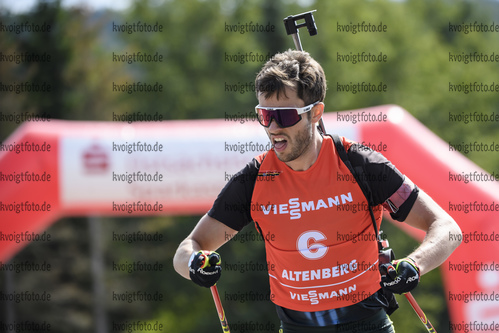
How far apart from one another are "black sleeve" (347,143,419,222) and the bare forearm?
0.16m

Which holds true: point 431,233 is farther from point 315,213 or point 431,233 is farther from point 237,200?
point 237,200

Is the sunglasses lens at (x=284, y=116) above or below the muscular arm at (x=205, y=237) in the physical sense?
above

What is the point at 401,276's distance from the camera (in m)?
2.69

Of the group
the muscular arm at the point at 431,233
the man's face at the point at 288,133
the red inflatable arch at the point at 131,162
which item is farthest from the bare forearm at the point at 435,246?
the red inflatable arch at the point at 131,162

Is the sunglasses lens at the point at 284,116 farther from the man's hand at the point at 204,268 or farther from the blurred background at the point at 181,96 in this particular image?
the blurred background at the point at 181,96

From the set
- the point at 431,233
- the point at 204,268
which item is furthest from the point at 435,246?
the point at 204,268

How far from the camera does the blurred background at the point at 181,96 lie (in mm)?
18844

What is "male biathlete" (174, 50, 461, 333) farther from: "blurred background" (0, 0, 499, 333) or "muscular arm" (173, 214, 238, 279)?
"blurred background" (0, 0, 499, 333)

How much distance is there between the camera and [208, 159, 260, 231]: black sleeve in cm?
312

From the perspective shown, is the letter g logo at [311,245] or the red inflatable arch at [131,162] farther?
the red inflatable arch at [131,162]

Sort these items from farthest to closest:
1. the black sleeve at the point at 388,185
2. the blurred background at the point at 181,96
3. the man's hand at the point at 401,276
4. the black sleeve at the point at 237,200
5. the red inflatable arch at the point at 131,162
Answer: the blurred background at the point at 181,96 < the red inflatable arch at the point at 131,162 < the black sleeve at the point at 237,200 < the black sleeve at the point at 388,185 < the man's hand at the point at 401,276

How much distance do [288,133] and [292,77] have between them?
0.87 feet

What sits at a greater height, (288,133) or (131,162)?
(288,133)

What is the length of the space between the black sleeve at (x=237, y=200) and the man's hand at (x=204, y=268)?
224mm
